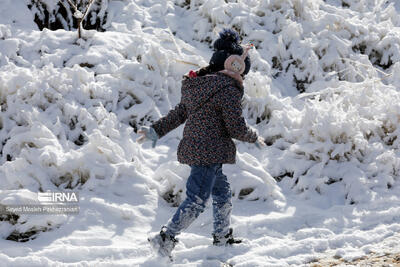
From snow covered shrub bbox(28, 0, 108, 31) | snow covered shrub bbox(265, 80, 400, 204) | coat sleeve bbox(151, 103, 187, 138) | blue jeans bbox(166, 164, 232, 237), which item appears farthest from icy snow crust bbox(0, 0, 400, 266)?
coat sleeve bbox(151, 103, 187, 138)

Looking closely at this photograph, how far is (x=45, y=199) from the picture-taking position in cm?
359

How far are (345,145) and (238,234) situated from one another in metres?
1.66

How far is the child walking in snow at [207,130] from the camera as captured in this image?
296 cm

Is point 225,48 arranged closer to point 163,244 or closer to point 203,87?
point 203,87

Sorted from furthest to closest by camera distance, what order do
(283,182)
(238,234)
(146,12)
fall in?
(146,12) → (283,182) → (238,234)

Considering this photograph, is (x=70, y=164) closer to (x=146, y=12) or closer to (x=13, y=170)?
(x=13, y=170)

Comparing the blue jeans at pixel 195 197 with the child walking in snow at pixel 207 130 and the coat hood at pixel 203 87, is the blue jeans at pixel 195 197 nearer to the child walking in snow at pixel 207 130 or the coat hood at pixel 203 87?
the child walking in snow at pixel 207 130

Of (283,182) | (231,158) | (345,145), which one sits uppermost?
(231,158)

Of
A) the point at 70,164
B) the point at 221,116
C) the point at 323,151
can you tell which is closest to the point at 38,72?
the point at 70,164

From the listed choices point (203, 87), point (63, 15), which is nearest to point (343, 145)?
point (203, 87)

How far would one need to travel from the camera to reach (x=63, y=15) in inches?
255

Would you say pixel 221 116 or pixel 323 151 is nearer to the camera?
pixel 221 116

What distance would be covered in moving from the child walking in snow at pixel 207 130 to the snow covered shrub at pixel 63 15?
3.78 m

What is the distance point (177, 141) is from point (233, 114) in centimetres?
186
